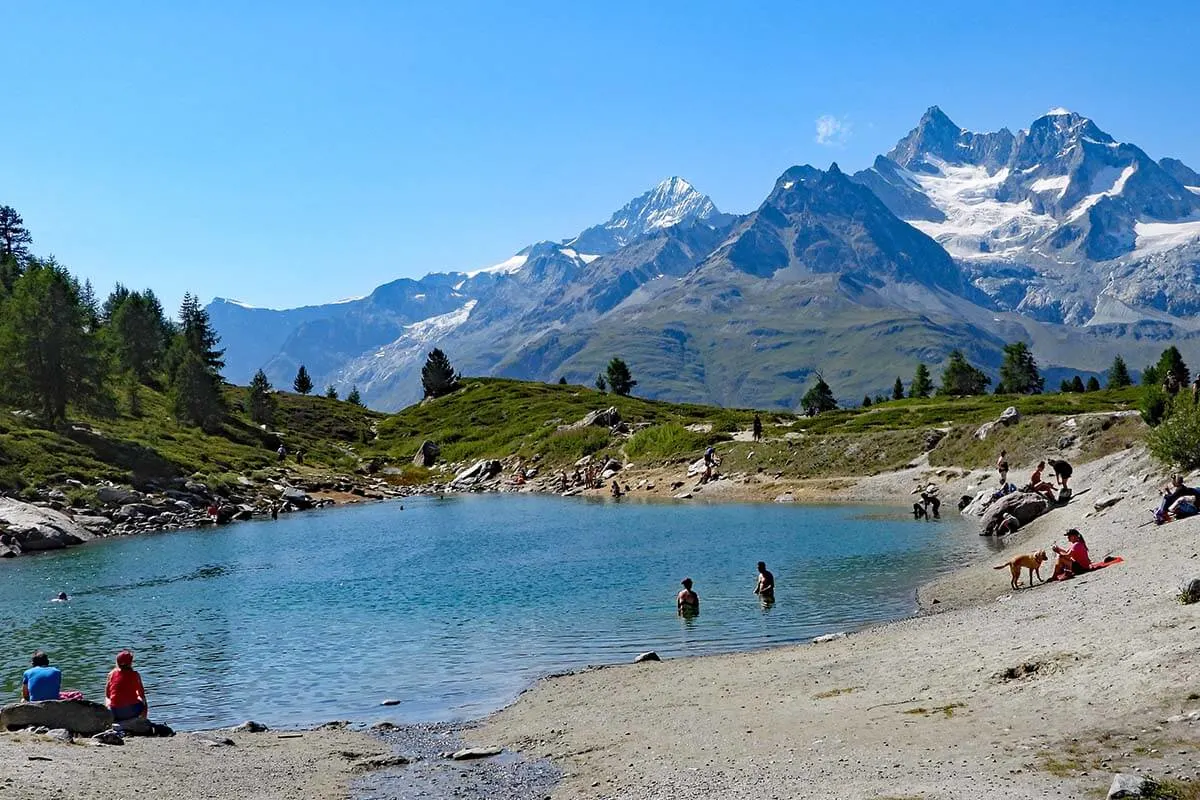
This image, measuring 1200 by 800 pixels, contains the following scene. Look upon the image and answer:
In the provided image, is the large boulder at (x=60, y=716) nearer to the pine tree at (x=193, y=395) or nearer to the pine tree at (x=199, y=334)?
the pine tree at (x=193, y=395)

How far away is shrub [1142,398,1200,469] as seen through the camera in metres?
48.7

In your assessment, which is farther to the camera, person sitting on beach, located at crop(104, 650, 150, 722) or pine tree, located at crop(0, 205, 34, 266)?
pine tree, located at crop(0, 205, 34, 266)

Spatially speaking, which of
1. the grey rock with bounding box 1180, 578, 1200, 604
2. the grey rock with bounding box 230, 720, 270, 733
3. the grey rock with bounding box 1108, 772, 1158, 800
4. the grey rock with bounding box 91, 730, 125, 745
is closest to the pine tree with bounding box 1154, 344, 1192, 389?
the grey rock with bounding box 1180, 578, 1200, 604

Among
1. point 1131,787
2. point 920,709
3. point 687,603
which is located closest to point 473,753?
point 920,709

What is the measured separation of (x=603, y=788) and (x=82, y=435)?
9457cm

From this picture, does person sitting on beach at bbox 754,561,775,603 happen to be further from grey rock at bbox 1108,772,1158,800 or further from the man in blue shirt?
grey rock at bbox 1108,772,1158,800

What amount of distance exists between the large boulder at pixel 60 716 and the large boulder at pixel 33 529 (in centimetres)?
5343

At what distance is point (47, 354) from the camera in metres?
93.9

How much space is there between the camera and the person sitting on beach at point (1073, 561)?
121 ft

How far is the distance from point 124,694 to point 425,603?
2237 cm

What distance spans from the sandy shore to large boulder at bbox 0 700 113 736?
955 centimetres

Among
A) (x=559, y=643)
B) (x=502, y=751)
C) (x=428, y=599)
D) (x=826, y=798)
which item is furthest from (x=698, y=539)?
(x=826, y=798)

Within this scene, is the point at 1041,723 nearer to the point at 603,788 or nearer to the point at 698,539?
the point at 603,788

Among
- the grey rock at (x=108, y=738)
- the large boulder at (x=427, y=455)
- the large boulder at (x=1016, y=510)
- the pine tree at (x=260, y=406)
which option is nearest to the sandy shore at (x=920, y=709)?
the grey rock at (x=108, y=738)
